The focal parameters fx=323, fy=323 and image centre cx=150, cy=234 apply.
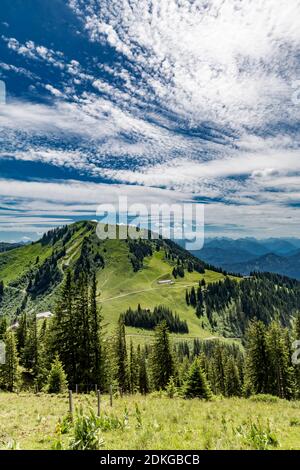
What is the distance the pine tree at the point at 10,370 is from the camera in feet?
179

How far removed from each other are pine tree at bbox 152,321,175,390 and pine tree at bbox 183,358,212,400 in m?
18.1

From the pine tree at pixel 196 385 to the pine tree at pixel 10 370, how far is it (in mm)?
31881

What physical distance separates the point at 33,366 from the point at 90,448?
6283cm

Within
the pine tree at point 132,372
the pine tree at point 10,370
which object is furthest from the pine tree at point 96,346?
the pine tree at point 132,372

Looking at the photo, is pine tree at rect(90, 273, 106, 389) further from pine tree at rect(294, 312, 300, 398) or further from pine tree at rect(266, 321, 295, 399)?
pine tree at rect(294, 312, 300, 398)

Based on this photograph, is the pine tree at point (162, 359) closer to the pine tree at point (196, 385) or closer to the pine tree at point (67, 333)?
the pine tree at point (196, 385)

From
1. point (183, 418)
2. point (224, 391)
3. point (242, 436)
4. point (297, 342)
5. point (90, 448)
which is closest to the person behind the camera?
point (90, 448)

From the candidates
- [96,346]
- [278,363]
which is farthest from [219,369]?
[96,346]

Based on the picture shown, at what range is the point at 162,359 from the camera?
59031mm

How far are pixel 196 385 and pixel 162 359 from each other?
789 inches

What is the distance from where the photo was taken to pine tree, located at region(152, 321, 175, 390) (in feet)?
192
